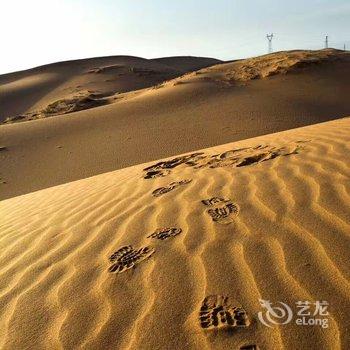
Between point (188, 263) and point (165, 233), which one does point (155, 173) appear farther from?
point (188, 263)

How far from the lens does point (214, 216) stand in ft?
10.0

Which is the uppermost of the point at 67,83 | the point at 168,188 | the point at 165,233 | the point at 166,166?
the point at 165,233

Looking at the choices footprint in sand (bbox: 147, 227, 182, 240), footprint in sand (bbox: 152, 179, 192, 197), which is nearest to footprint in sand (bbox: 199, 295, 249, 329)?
footprint in sand (bbox: 147, 227, 182, 240)

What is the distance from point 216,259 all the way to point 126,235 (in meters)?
0.85

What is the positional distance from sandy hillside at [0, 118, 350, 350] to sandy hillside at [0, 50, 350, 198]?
5469 millimetres

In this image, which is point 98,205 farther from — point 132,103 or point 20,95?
point 20,95

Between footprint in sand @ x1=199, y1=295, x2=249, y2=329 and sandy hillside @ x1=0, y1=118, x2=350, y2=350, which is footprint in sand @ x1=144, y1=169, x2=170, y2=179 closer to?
sandy hillside @ x1=0, y1=118, x2=350, y2=350

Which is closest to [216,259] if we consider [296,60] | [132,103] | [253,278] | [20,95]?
[253,278]

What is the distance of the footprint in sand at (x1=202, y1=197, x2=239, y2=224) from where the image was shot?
2.98 metres

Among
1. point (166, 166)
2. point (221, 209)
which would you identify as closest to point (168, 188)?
point (221, 209)

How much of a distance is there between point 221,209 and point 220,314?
1.30 metres

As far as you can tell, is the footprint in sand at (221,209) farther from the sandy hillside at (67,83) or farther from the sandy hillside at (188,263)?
the sandy hillside at (67,83)

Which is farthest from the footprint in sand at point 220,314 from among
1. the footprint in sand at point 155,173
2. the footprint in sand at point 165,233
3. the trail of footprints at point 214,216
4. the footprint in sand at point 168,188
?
the footprint in sand at point 155,173

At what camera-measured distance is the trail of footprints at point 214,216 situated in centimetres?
192
